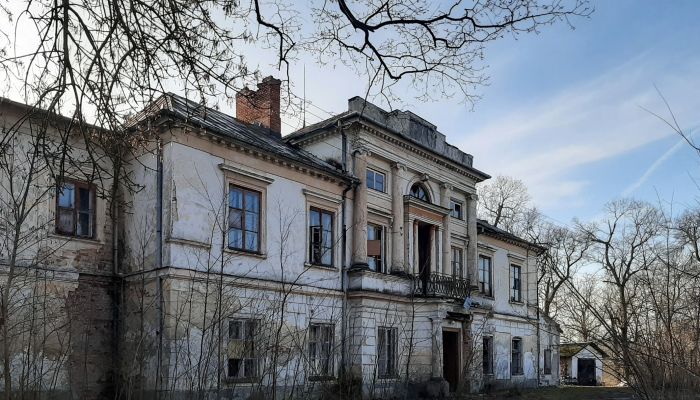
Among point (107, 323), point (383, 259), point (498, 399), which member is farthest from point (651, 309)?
point (498, 399)

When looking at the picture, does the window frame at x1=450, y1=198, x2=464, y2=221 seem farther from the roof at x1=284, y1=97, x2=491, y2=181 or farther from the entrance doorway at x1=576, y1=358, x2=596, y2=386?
the entrance doorway at x1=576, y1=358, x2=596, y2=386

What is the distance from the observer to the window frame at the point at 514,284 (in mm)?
29941

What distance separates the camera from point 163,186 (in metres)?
15.5

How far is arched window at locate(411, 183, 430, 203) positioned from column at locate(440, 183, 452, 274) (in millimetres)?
798

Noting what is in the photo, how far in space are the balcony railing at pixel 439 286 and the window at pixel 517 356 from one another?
7124 mm

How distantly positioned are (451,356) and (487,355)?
3.62 m

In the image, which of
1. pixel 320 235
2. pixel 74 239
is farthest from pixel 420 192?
pixel 74 239

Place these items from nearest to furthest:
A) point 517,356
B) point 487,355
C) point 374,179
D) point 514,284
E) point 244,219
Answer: point 244,219
point 374,179
point 487,355
point 517,356
point 514,284

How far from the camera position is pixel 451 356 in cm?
2416

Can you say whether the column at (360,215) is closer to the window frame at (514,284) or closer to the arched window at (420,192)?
the arched window at (420,192)

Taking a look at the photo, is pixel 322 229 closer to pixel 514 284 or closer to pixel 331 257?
pixel 331 257

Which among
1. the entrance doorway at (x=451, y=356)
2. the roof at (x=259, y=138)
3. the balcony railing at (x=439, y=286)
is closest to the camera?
the roof at (x=259, y=138)

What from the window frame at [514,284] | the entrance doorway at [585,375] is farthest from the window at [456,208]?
the entrance doorway at [585,375]

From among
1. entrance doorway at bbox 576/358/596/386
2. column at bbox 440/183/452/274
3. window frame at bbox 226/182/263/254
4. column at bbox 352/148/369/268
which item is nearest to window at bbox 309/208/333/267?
column at bbox 352/148/369/268
